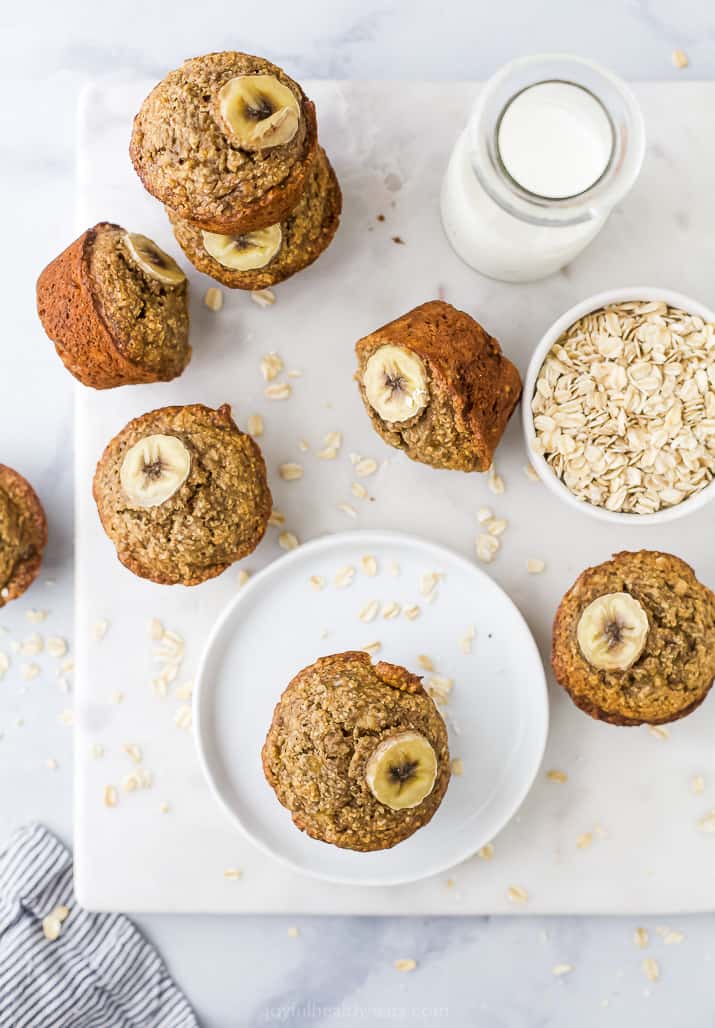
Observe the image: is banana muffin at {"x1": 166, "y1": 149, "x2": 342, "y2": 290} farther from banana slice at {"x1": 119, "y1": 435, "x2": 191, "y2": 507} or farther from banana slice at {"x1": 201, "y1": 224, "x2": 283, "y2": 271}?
banana slice at {"x1": 119, "y1": 435, "x2": 191, "y2": 507}

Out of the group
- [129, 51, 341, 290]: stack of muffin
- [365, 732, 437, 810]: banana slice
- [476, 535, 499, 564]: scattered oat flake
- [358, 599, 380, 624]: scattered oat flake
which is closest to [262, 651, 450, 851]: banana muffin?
[365, 732, 437, 810]: banana slice

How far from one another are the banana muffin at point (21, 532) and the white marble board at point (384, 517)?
78 mm

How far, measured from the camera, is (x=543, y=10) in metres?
1.93

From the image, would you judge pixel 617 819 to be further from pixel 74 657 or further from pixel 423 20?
pixel 423 20

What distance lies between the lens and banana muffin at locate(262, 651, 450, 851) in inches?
59.6

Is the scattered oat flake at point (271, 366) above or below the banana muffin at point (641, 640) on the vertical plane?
above

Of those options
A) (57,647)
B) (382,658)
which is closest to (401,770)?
(382,658)

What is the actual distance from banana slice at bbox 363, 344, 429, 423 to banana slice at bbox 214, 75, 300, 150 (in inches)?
14.2

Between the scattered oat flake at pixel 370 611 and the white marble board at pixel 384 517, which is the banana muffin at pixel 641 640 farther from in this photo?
the scattered oat flake at pixel 370 611

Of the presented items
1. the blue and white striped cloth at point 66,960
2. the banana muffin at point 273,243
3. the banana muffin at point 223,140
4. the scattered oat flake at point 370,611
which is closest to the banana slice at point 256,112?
the banana muffin at point 223,140

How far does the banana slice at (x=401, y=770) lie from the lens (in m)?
1.50

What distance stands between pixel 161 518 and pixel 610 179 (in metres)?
0.89

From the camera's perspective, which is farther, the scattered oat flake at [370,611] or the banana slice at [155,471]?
the scattered oat flake at [370,611]

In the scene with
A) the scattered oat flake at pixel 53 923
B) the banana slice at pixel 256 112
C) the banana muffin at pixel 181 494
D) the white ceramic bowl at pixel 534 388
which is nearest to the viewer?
the banana slice at pixel 256 112
